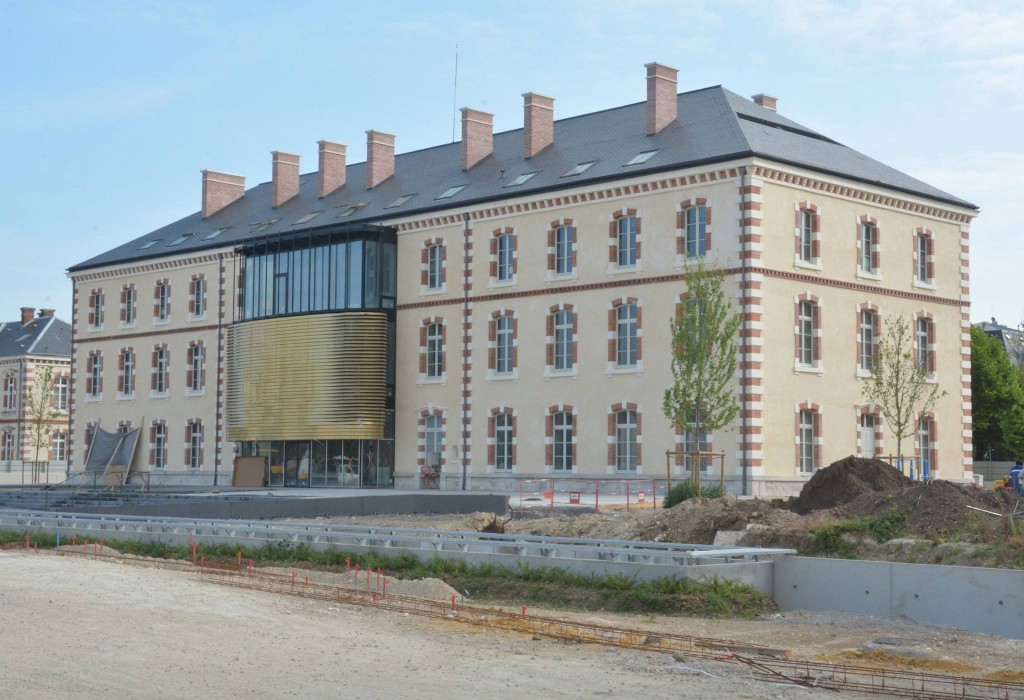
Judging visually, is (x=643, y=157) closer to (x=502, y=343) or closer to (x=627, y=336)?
(x=627, y=336)

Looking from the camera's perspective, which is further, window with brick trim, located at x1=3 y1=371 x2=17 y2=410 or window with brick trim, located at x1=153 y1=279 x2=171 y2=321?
window with brick trim, located at x1=3 y1=371 x2=17 y2=410

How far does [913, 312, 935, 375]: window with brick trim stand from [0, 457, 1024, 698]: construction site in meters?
18.5

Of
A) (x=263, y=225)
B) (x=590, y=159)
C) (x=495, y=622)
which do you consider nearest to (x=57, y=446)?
(x=263, y=225)

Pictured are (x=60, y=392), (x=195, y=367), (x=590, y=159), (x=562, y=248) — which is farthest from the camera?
(x=60, y=392)

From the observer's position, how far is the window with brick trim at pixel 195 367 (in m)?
52.7

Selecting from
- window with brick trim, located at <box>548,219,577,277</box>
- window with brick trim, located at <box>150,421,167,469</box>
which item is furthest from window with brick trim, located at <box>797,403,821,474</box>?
window with brick trim, located at <box>150,421,167,469</box>

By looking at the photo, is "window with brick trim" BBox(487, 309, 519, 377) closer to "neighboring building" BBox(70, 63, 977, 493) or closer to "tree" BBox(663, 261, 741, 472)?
"neighboring building" BBox(70, 63, 977, 493)

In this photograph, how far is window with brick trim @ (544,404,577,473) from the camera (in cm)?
4050

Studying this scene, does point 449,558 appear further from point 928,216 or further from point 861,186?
point 928,216

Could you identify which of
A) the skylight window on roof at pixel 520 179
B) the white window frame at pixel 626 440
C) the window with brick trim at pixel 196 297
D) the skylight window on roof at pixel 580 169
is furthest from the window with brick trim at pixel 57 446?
the white window frame at pixel 626 440

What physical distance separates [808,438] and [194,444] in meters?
25.7

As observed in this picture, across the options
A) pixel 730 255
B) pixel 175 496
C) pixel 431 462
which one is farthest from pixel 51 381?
pixel 730 255

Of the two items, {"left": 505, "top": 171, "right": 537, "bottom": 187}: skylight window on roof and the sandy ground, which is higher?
{"left": 505, "top": 171, "right": 537, "bottom": 187}: skylight window on roof

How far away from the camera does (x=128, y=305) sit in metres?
56.3
